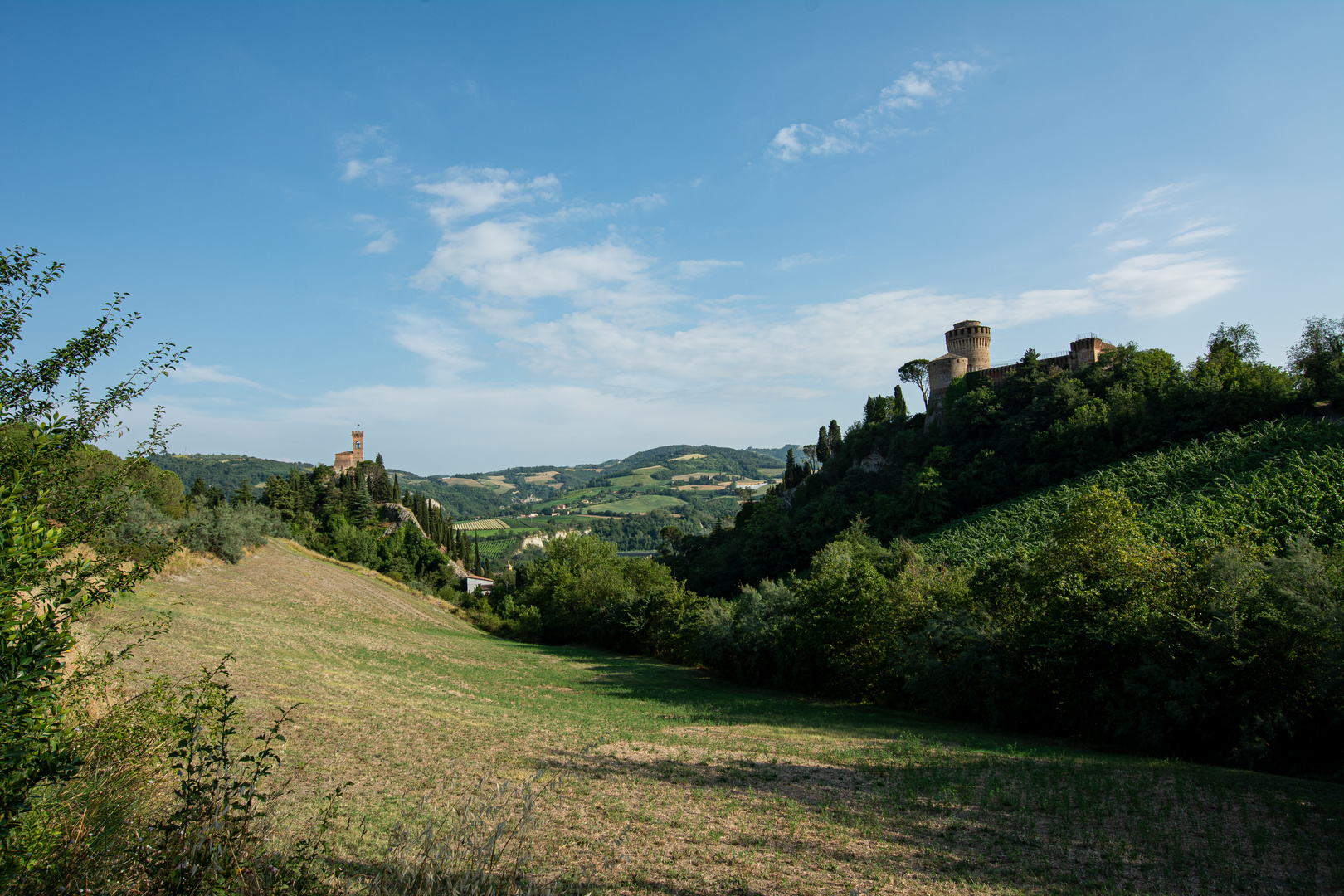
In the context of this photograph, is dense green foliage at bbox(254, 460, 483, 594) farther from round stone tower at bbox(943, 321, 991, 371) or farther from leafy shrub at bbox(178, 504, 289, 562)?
round stone tower at bbox(943, 321, 991, 371)

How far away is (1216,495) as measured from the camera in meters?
36.4

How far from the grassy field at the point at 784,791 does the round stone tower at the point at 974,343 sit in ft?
213

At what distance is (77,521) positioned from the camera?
582 centimetres

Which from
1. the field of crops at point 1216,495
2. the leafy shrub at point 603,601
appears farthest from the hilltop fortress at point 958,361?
the leafy shrub at point 603,601

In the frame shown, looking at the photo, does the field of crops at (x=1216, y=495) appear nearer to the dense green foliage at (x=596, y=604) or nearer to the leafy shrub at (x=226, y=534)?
the dense green foliage at (x=596, y=604)

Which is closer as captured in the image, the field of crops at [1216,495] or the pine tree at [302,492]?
Answer: the field of crops at [1216,495]

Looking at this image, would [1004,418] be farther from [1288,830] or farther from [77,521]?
[77,521]


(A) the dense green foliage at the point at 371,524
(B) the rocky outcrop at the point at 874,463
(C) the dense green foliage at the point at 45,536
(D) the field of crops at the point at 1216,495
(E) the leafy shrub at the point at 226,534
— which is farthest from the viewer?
(B) the rocky outcrop at the point at 874,463

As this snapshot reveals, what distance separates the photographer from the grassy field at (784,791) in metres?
8.73

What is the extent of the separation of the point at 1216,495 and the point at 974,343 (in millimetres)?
45449

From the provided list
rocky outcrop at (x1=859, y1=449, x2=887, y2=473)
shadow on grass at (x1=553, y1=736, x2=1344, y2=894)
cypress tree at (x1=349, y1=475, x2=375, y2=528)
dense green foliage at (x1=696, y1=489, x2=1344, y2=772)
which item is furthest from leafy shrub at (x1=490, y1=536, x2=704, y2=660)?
rocky outcrop at (x1=859, y1=449, x2=887, y2=473)

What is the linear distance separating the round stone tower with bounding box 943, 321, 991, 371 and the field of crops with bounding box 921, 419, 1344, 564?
2749cm

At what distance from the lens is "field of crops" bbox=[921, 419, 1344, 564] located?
96.7 feet

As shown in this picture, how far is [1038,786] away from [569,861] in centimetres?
1052
